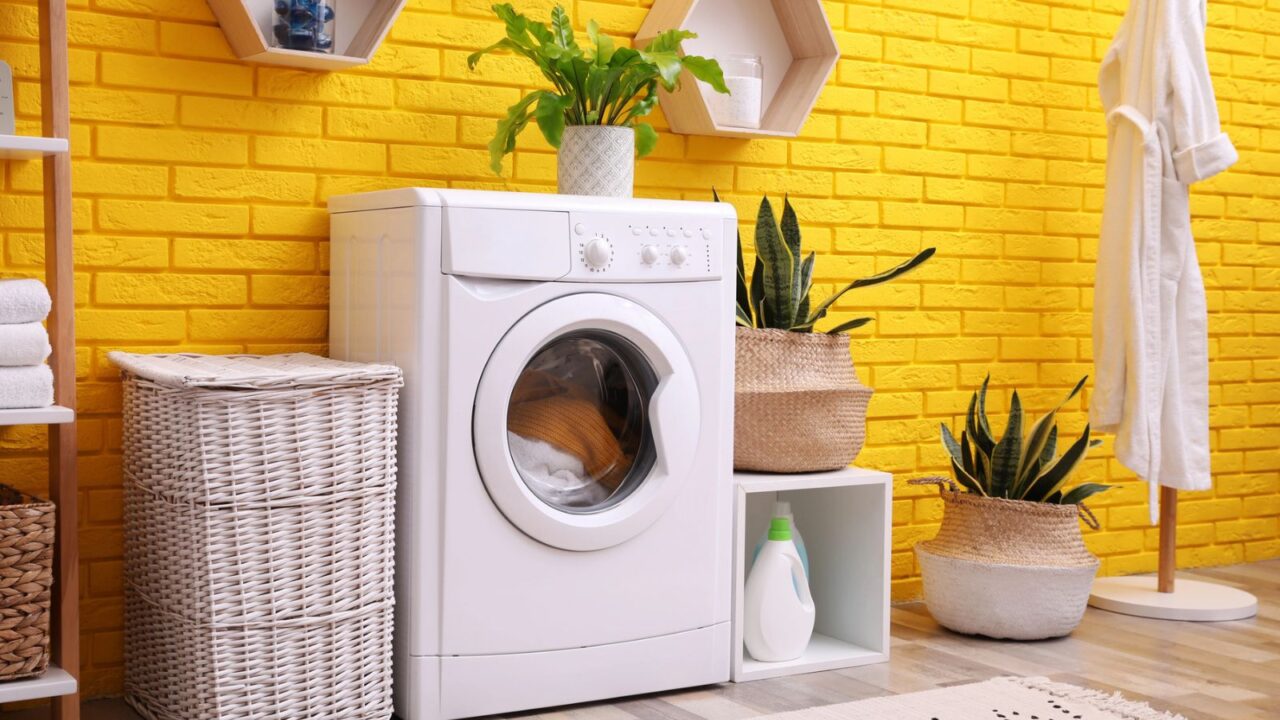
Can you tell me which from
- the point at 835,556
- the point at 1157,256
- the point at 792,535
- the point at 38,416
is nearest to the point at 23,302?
the point at 38,416

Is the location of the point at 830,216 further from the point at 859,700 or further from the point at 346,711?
the point at 346,711

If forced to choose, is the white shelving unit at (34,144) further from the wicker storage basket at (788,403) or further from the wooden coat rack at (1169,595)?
the wooden coat rack at (1169,595)

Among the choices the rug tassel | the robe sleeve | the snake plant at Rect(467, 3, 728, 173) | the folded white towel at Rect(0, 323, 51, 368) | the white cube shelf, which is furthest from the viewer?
the robe sleeve

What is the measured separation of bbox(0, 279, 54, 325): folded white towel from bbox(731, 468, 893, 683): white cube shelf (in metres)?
1.29

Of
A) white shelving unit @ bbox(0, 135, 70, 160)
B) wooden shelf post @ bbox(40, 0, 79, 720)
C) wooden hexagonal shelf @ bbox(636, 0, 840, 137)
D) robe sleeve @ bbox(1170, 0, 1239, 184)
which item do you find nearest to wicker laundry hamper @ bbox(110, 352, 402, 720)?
wooden shelf post @ bbox(40, 0, 79, 720)

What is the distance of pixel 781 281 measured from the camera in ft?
9.28

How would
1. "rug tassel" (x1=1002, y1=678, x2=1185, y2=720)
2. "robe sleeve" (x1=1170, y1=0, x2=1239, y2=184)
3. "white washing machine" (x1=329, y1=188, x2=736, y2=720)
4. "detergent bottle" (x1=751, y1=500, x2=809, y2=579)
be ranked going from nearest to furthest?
"white washing machine" (x1=329, y1=188, x2=736, y2=720), "rug tassel" (x1=1002, y1=678, x2=1185, y2=720), "detergent bottle" (x1=751, y1=500, x2=809, y2=579), "robe sleeve" (x1=1170, y1=0, x2=1239, y2=184)

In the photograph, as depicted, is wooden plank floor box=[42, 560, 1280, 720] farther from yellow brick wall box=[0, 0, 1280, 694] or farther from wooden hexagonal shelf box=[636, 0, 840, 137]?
wooden hexagonal shelf box=[636, 0, 840, 137]

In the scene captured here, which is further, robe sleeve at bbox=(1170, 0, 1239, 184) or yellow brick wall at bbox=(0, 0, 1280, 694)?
robe sleeve at bbox=(1170, 0, 1239, 184)

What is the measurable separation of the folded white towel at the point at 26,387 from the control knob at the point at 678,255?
108 centimetres

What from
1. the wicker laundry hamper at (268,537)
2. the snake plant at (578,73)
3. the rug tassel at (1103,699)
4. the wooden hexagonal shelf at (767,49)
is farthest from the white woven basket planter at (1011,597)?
the wicker laundry hamper at (268,537)

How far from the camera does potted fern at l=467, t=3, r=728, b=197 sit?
2.60 metres

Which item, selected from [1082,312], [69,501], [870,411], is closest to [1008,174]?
[1082,312]

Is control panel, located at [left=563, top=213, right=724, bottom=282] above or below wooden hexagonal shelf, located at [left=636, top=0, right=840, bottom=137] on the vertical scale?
below
